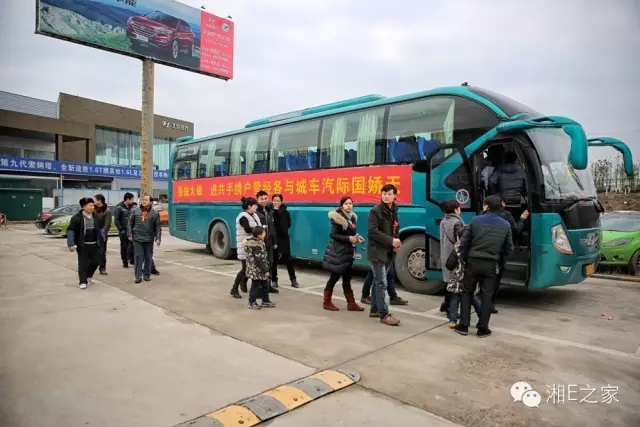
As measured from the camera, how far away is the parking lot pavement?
3244mm

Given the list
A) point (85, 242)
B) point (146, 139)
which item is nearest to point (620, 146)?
point (85, 242)

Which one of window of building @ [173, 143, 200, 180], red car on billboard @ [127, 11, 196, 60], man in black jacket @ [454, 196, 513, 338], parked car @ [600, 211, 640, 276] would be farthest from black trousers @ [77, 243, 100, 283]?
red car on billboard @ [127, 11, 196, 60]

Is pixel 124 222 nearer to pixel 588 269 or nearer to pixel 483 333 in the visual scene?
pixel 483 333

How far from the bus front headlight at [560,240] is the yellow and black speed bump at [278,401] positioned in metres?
3.78

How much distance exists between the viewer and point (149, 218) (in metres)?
8.28

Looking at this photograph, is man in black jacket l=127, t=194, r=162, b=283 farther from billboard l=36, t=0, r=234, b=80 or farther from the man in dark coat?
billboard l=36, t=0, r=234, b=80

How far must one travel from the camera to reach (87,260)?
7.69 m

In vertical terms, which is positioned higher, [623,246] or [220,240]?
[623,246]

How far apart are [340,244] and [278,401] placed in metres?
2.80

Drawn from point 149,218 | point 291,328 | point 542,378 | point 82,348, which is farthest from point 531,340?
point 149,218

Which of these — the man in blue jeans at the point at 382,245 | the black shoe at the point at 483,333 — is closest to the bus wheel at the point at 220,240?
the man in blue jeans at the point at 382,245

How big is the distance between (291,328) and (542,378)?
8.87 ft

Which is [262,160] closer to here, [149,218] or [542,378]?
[149,218]

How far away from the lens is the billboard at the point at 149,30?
1759cm
